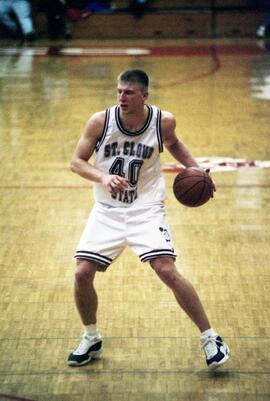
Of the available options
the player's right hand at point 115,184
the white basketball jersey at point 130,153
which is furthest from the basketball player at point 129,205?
the player's right hand at point 115,184

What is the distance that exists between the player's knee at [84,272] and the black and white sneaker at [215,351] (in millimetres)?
728

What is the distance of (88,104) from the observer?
11383 mm

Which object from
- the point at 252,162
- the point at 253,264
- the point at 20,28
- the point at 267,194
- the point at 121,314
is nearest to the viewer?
the point at 121,314

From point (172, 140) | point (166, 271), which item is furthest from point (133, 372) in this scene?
point (172, 140)

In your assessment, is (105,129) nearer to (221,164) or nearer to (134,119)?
(134,119)

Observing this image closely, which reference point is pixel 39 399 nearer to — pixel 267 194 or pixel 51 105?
pixel 267 194

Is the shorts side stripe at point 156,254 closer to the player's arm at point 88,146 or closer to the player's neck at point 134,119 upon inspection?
the player's arm at point 88,146

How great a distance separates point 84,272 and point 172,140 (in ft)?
3.02

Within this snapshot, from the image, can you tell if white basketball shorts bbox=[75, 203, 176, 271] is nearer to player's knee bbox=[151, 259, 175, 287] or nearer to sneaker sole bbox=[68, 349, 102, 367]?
player's knee bbox=[151, 259, 175, 287]

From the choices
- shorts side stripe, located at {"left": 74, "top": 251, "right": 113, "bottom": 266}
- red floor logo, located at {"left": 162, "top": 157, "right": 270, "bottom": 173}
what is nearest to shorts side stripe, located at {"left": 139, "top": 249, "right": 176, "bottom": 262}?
shorts side stripe, located at {"left": 74, "top": 251, "right": 113, "bottom": 266}

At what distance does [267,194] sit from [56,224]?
202 cm

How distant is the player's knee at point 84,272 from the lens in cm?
467

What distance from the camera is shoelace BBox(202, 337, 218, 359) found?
15.3ft

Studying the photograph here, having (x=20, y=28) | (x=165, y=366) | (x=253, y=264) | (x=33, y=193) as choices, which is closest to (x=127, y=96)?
(x=165, y=366)
